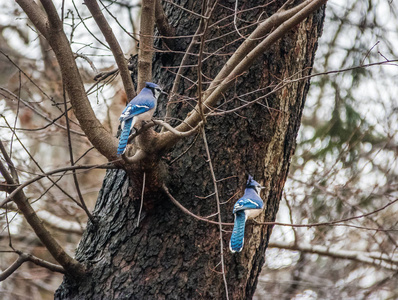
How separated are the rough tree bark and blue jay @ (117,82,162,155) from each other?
16 centimetres

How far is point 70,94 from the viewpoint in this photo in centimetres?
226

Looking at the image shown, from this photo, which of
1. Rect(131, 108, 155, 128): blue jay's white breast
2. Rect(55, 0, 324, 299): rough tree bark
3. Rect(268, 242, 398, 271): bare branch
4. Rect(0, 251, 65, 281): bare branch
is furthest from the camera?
Rect(268, 242, 398, 271): bare branch

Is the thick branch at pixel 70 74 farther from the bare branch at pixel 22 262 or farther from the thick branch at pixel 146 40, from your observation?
the bare branch at pixel 22 262

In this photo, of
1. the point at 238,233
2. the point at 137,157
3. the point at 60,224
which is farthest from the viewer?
the point at 60,224

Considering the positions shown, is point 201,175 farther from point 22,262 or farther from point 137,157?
point 22,262

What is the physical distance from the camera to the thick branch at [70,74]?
87.1 inches

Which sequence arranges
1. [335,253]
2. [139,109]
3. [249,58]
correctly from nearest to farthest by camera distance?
[249,58] → [139,109] → [335,253]

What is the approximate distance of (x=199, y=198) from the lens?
2.52 meters

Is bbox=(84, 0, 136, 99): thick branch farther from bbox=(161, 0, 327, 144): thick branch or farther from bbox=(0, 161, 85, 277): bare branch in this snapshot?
bbox=(0, 161, 85, 277): bare branch

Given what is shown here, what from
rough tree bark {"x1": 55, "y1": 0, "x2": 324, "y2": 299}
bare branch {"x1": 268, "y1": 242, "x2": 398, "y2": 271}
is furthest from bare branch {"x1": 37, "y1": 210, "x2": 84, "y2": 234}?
rough tree bark {"x1": 55, "y1": 0, "x2": 324, "y2": 299}

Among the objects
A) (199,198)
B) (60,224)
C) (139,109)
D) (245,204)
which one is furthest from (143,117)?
(60,224)

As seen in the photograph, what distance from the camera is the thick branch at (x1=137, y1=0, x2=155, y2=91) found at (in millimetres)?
2232

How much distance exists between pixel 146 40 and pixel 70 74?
16.4 inches

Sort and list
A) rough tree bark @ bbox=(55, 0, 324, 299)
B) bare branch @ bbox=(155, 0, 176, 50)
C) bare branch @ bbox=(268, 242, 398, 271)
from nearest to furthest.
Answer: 1. rough tree bark @ bbox=(55, 0, 324, 299)
2. bare branch @ bbox=(155, 0, 176, 50)
3. bare branch @ bbox=(268, 242, 398, 271)
